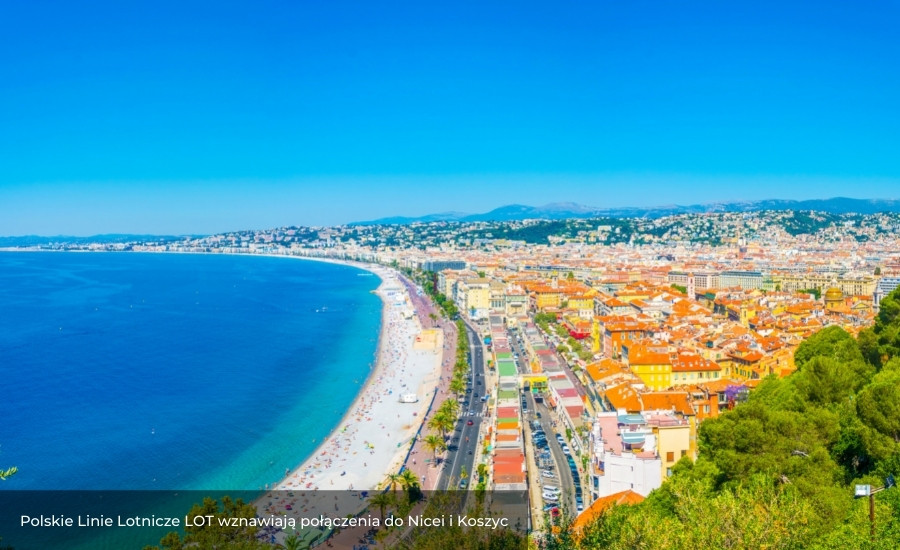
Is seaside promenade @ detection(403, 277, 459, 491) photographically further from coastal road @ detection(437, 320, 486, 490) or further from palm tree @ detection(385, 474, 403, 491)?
palm tree @ detection(385, 474, 403, 491)

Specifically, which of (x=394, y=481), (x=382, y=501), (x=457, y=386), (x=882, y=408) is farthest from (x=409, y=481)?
(x=882, y=408)

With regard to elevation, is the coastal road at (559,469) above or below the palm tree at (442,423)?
below

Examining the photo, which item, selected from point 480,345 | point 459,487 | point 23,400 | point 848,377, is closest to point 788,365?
point 848,377

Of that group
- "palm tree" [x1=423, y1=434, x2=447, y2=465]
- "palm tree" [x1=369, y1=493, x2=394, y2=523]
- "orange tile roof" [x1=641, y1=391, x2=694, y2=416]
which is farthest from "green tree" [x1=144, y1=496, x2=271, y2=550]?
"orange tile roof" [x1=641, y1=391, x2=694, y2=416]

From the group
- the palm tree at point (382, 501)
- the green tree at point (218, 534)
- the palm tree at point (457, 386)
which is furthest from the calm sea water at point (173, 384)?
the green tree at point (218, 534)

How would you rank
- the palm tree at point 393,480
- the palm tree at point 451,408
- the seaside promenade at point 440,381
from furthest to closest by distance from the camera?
1. the palm tree at point 451,408
2. the seaside promenade at point 440,381
3. the palm tree at point 393,480

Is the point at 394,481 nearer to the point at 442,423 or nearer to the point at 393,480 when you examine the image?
the point at 393,480

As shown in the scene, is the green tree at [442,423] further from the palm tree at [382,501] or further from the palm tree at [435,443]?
the palm tree at [382,501]

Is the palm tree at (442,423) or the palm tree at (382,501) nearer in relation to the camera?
the palm tree at (382,501)
